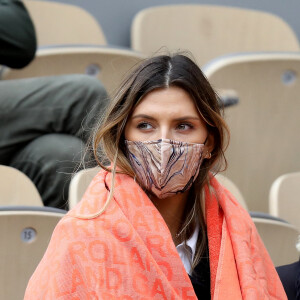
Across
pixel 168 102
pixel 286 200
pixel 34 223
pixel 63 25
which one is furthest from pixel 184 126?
pixel 63 25

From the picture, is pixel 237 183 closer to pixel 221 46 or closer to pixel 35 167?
pixel 35 167

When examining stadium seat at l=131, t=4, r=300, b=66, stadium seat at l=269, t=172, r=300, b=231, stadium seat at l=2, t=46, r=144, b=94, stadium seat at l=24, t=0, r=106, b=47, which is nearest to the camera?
stadium seat at l=269, t=172, r=300, b=231

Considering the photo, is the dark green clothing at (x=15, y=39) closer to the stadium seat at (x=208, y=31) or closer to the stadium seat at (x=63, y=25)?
the stadium seat at (x=63, y=25)

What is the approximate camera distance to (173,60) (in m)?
1.36

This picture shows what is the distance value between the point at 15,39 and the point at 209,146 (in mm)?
978

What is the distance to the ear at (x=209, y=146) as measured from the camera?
1.35 metres

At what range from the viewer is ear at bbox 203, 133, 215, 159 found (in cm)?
135

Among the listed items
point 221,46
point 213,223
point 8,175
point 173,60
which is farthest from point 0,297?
point 221,46

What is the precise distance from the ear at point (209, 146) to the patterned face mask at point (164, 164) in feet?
0.14

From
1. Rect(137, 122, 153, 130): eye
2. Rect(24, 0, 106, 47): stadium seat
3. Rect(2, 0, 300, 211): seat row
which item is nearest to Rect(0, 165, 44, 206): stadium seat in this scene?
Rect(137, 122, 153, 130): eye

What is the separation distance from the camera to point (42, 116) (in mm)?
2061

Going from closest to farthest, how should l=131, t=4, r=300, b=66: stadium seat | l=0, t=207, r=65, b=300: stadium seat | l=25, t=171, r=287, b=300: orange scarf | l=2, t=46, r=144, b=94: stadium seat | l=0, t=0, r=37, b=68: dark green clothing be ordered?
l=25, t=171, r=287, b=300: orange scarf, l=0, t=207, r=65, b=300: stadium seat, l=0, t=0, r=37, b=68: dark green clothing, l=2, t=46, r=144, b=94: stadium seat, l=131, t=4, r=300, b=66: stadium seat

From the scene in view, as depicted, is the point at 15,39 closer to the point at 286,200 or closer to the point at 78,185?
the point at 78,185

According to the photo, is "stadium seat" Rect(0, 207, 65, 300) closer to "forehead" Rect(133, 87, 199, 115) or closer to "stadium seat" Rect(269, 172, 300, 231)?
"forehead" Rect(133, 87, 199, 115)
